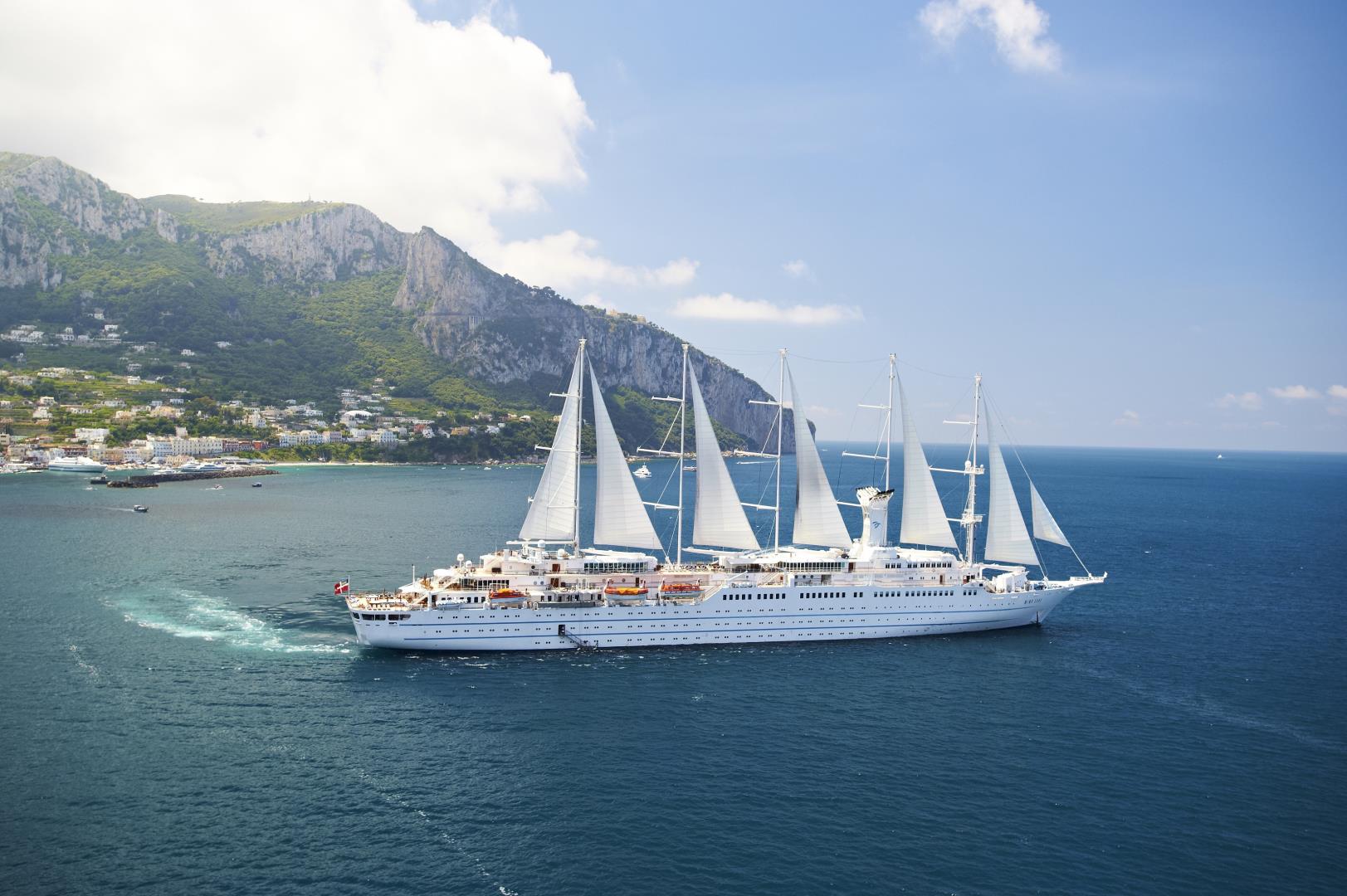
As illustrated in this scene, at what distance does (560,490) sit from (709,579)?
1002 cm

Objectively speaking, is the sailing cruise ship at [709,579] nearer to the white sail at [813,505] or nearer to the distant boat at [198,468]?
the white sail at [813,505]

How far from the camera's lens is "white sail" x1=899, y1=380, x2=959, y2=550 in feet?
164

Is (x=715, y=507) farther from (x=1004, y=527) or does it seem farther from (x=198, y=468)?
(x=198, y=468)

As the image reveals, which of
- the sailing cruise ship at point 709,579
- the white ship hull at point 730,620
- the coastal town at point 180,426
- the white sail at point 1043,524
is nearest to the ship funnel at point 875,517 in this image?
the sailing cruise ship at point 709,579

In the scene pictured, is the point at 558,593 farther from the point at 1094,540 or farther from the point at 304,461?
the point at 304,461

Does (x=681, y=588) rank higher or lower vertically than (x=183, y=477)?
lower

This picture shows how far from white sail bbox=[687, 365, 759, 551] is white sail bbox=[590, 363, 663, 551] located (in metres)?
3.50

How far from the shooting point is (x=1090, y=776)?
97.6 feet

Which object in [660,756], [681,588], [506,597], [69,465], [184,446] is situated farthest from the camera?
[184,446]

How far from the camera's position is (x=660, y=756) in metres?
30.6

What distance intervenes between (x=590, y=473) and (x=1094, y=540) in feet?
310

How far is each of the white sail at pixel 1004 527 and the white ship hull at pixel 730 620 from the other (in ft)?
9.04

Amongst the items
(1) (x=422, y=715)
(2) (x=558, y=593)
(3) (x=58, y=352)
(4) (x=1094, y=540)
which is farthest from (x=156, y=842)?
(3) (x=58, y=352)

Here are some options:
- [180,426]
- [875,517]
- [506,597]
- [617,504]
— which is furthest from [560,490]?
[180,426]
